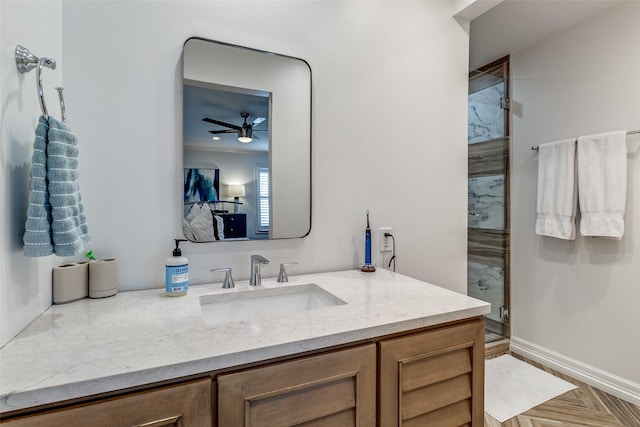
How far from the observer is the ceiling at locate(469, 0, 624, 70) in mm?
1949

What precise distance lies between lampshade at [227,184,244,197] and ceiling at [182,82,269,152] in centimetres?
15

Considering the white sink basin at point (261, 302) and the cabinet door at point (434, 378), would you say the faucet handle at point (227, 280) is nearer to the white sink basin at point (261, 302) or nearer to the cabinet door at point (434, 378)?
the white sink basin at point (261, 302)

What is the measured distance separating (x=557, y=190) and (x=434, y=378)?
1897mm

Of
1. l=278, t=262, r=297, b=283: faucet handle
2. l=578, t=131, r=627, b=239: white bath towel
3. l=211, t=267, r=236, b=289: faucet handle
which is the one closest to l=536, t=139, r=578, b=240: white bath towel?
l=578, t=131, r=627, b=239: white bath towel

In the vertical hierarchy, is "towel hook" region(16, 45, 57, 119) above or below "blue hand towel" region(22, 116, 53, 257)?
above

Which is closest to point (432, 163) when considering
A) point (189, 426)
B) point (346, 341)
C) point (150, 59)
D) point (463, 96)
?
point (463, 96)

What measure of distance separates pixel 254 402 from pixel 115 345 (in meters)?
0.35

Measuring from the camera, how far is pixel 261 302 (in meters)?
1.24

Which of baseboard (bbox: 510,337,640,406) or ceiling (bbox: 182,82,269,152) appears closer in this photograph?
ceiling (bbox: 182,82,269,152)

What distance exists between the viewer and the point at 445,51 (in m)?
1.83

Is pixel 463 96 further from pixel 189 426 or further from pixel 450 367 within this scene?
pixel 189 426

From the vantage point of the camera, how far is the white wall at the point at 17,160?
0.76m

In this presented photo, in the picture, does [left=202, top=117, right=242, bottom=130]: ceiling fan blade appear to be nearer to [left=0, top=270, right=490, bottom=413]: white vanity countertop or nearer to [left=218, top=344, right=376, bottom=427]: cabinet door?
[left=0, top=270, right=490, bottom=413]: white vanity countertop

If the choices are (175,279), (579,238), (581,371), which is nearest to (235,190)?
(175,279)
